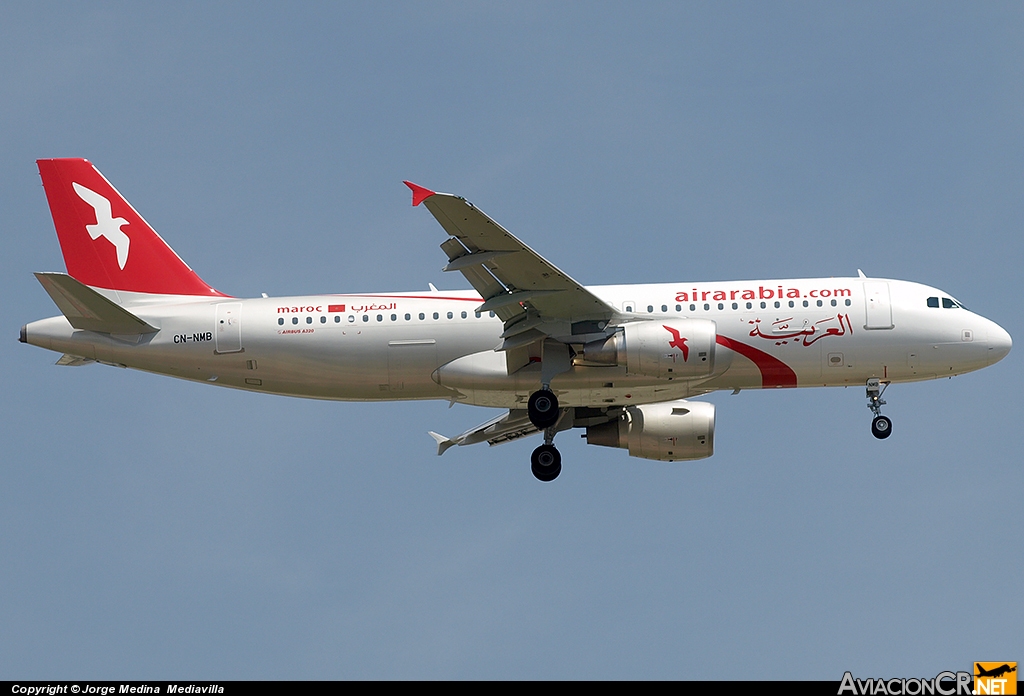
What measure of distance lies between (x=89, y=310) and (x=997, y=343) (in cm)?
2713

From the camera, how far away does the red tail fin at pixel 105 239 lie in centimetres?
4803

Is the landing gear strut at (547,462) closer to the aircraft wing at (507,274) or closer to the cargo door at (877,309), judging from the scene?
the aircraft wing at (507,274)

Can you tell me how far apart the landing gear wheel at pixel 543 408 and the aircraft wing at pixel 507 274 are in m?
1.75

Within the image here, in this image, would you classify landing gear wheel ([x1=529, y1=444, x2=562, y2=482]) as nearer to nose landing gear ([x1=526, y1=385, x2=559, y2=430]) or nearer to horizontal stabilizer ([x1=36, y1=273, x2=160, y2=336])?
nose landing gear ([x1=526, y1=385, x2=559, y2=430])

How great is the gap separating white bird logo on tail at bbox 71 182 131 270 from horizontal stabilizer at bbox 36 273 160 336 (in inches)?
125

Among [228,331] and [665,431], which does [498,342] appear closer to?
[665,431]

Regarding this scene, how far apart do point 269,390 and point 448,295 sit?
20.4 ft

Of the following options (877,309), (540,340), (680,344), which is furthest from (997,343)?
(540,340)

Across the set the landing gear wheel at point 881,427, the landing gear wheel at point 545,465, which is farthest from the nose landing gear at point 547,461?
the landing gear wheel at point 881,427

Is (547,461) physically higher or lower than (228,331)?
lower

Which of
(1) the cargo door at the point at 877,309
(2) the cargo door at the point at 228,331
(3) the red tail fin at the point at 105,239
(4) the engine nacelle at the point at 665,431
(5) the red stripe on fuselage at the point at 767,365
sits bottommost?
(4) the engine nacelle at the point at 665,431

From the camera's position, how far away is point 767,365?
4494cm

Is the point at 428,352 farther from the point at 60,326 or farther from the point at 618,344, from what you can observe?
the point at 60,326

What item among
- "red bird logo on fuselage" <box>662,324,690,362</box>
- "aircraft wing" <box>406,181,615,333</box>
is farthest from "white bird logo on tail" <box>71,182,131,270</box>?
"red bird logo on fuselage" <box>662,324,690,362</box>
